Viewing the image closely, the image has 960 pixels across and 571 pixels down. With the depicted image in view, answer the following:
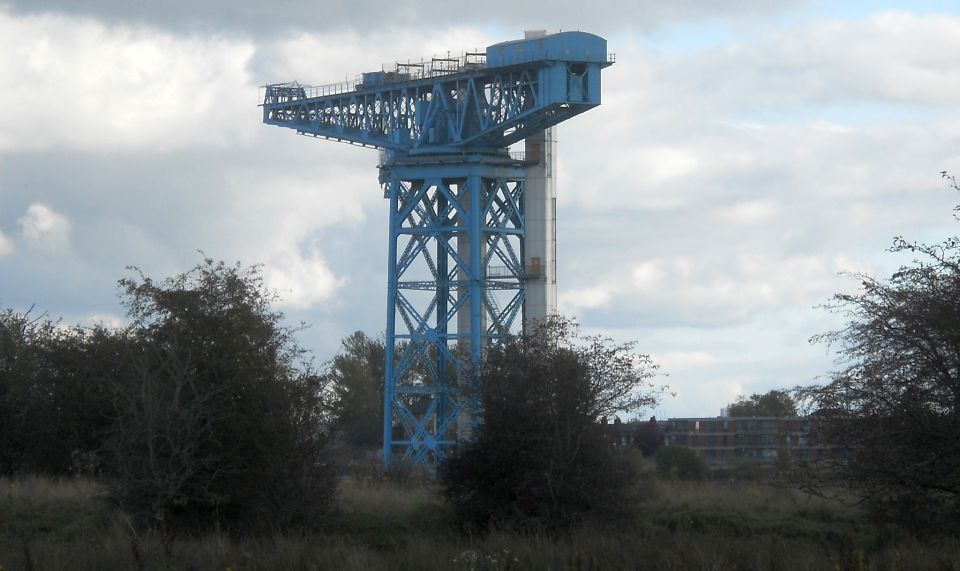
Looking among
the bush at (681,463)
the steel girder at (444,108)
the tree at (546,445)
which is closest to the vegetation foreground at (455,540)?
the tree at (546,445)

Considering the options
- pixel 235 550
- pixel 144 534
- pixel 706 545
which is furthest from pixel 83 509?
pixel 706 545

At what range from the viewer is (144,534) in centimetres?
2919

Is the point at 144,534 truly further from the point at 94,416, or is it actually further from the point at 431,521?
the point at 94,416

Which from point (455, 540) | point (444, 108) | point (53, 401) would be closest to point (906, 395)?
point (455, 540)

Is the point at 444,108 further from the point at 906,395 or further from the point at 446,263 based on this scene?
the point at 906,395

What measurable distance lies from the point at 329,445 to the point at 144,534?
A: 22.2ft

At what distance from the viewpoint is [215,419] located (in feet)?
103

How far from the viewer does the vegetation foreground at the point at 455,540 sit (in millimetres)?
24828

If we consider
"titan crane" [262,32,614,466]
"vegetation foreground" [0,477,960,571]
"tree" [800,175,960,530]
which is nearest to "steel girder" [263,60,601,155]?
"titan crane" [262,32,614,466]

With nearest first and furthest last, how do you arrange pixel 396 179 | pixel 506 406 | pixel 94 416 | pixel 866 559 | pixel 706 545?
pixel 866 559
pixel 706 545
pixel 506 406
pixel 94 416
pixel 396 179

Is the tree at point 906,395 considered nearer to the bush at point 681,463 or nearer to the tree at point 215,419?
the tree at point 215,419

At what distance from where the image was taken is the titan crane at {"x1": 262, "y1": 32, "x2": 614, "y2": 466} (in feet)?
199

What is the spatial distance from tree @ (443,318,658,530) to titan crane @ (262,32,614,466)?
24.8m

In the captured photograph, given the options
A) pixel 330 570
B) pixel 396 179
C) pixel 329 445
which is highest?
pixel 396 179
